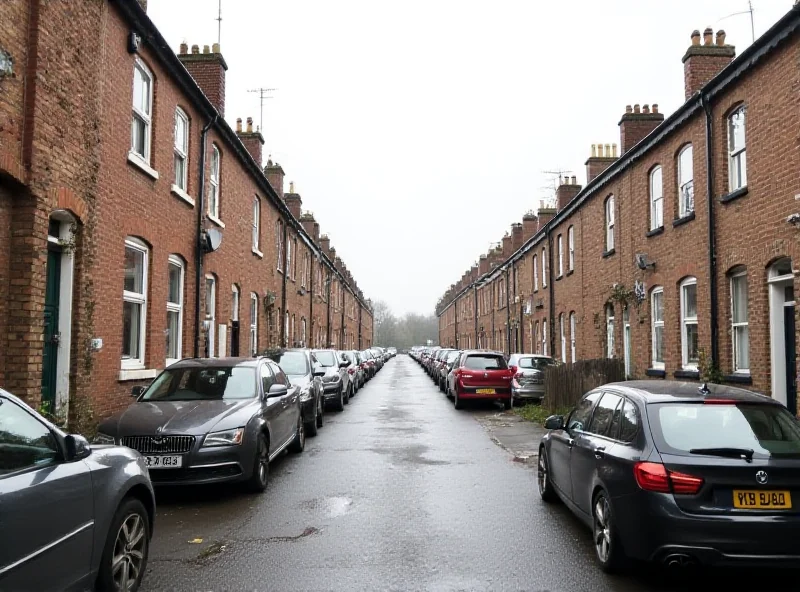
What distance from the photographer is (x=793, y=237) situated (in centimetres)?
973

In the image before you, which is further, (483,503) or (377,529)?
(483,503)

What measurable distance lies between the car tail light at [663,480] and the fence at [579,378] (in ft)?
32.2

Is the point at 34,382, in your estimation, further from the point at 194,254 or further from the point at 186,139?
the point at 186,139

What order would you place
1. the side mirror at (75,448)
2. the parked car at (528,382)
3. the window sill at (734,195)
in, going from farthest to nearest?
the parked car at (528,382)
the window sill at (734,195)
the side mirror at (75,448)

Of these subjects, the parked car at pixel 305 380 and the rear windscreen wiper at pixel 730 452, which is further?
the parked car at pixel 305 380

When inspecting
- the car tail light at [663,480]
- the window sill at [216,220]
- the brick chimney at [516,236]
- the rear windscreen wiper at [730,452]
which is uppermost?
the brick chimney at [516,236]

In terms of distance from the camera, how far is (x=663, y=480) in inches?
172

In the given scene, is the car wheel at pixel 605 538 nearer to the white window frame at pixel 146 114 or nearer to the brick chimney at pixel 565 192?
the white window frame at pixel 146 114

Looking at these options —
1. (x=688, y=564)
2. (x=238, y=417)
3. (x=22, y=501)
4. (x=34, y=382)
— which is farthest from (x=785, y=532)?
(x=34, y=382)

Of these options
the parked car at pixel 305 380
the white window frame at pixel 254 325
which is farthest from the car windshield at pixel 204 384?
the white window frame at pixel 254 325

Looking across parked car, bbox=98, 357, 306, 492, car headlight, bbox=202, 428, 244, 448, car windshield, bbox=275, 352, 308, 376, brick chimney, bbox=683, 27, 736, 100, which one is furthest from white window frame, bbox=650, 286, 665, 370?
car headlight, bbox=202, 428, 244, 448

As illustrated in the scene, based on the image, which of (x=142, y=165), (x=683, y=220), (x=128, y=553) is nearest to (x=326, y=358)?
(x=142, y=165)

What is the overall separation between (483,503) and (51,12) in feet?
26.0

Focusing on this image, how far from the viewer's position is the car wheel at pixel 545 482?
695 cm
